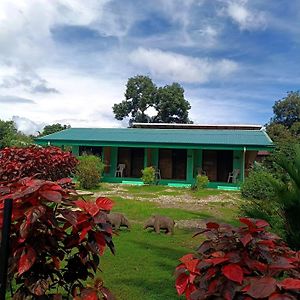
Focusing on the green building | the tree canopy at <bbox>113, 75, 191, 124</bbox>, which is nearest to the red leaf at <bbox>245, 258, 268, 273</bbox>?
the green building

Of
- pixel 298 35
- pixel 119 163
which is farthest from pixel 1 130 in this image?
pixel 298 35

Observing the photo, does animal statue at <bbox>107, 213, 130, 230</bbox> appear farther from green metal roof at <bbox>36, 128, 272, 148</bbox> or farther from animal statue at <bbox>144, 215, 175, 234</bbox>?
green metal roof at <bbox>36, 128, 272, 148</bbox>

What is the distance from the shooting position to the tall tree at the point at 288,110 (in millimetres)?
48688

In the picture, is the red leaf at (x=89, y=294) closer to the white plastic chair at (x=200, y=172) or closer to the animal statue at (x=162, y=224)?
the animal statue at (x=162, y=224)

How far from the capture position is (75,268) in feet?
8.75

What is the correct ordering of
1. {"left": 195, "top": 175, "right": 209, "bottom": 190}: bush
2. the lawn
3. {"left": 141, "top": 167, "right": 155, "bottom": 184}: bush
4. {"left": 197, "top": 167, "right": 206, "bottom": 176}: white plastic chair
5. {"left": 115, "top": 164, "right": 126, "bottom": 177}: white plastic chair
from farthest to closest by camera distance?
{"left": 115, "top": 164, "right": 126, "bottom": 177}: white plastic chair < {"left": 197, "top": 167, "right": 206, "bottom": 176}: white plastic chair < {"left": 141, "top": 167, "right": 155, "bottom": 184}: bush < {"left": 195, "top": 175, "right": 209, "bottom": 190}: bush < the lawn

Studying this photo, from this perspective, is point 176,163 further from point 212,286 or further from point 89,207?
point 212,286

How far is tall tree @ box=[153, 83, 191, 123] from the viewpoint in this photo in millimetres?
47188

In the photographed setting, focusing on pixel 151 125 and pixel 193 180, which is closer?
pixel 193 180

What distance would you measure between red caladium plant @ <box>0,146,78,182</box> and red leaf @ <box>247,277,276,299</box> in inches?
256

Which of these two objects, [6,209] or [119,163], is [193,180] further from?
[6,209]

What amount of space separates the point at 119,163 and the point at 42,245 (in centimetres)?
2268

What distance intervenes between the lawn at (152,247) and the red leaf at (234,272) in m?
3.12

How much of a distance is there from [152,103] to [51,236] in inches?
1841
